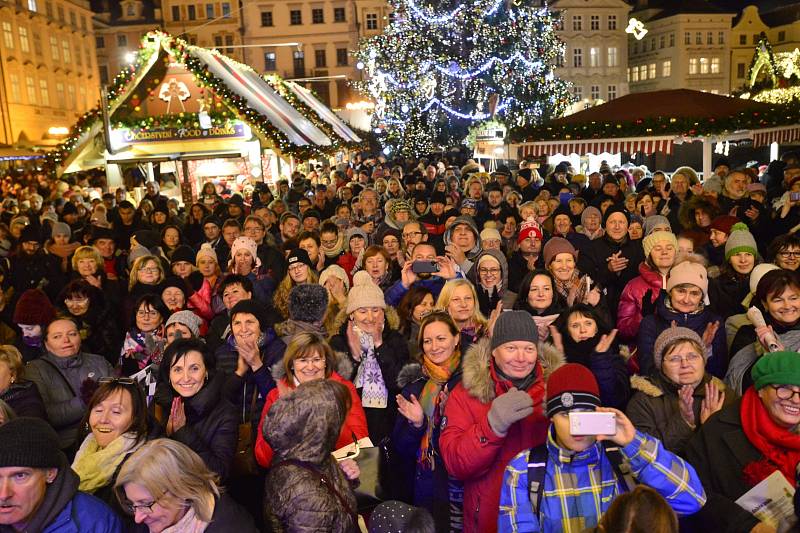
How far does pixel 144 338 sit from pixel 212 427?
6.41 ft

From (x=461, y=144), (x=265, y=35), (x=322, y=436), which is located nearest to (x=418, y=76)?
(x=461, y=144)

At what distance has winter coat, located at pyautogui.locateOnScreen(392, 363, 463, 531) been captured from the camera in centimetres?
349

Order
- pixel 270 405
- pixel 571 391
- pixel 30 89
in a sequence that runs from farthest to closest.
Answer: pixel 30 89 < pixel 270 405 < pixel 571 391

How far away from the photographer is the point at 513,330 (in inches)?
126

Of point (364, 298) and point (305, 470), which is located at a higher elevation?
point (364, 298)

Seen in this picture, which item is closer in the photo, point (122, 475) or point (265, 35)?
point (122, 475)

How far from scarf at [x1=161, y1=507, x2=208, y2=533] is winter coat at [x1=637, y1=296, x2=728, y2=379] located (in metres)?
2.96

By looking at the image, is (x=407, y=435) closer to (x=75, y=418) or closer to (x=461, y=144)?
(x=75, y=418)

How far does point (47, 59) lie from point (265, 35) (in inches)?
743

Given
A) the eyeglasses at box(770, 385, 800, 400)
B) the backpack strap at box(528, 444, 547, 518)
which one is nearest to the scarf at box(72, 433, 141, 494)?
the backpack strap at box(528, 444, 547, 518)

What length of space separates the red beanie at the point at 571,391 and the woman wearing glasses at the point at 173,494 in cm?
133

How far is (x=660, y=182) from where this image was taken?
35.4 feet

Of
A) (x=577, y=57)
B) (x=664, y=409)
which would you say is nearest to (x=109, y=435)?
(x=664, y=409)

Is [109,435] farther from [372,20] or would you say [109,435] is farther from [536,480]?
[372,20]
